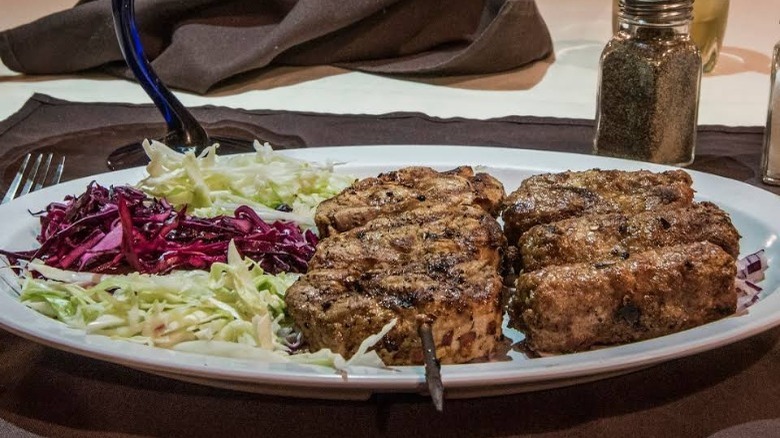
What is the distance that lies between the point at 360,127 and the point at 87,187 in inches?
44.3

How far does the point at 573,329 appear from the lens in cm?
169

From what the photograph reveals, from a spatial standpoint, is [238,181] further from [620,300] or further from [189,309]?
[620,300]

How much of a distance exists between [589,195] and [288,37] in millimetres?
2182

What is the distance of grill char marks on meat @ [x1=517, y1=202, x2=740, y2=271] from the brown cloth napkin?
2.12 metres

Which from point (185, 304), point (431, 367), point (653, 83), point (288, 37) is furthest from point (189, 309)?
point (288, 37)

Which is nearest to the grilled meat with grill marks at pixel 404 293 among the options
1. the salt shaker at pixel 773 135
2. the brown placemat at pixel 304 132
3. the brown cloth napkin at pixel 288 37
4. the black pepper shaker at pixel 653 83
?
the black pepper shaker at pixel 653 83

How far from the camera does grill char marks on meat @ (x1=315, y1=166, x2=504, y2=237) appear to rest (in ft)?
7.17

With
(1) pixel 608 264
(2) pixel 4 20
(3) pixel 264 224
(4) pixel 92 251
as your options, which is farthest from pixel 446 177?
(2) pixel 4 20

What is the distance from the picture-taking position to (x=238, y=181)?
2.64 metres

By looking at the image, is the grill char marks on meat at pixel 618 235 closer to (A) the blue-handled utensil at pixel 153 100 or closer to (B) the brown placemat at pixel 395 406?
(B) the brown placemat at pixel 395 406

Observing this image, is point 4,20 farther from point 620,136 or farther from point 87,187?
point 620,136

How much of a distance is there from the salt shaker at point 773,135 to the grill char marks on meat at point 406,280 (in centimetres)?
103

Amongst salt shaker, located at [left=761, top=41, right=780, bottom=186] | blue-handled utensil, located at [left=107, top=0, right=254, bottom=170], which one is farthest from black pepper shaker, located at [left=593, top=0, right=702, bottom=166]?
blue-handled utensil, located at [left=107, top=0, right=254, bottom=170]

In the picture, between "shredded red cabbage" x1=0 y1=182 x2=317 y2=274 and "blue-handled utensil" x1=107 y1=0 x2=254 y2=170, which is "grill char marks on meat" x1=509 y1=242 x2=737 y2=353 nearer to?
"shredded red cabbage" x1=0 y1=182 x2=317 y2=274
